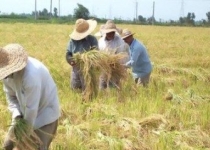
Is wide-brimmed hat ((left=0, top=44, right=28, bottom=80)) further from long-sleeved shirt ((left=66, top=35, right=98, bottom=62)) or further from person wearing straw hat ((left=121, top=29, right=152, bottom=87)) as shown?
person wearing straw hat ((left=121, top=29, right=152, bottom=87))

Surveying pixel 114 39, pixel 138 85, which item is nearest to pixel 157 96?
pixel 138 85

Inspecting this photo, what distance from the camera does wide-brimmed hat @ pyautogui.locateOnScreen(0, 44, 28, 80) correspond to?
131 inches

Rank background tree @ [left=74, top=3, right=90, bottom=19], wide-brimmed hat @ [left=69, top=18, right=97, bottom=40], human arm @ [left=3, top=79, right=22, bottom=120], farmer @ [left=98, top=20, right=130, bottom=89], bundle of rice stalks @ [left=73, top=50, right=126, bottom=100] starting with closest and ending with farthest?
1. human arm @ [left=3, top=79, right=22, bottom=120]
2. bundle of rice stalks @ [left=73, top=50, right=126, bottom=100]
3. wide-brimmed hat @ [left=69, top=18, right=97, bottom=40]
4. farmer @ [left=98, top=20, right=130, bottom=89]
5. background tree @ [left=74, top=3, right=90, bottom=19]

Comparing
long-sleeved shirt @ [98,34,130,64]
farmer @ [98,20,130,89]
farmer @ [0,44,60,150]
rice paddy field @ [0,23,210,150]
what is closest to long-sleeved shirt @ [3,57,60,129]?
farmer @ [0,44,60,150]

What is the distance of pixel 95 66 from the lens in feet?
20.5

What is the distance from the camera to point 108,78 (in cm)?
633

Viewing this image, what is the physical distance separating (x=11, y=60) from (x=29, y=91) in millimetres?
277

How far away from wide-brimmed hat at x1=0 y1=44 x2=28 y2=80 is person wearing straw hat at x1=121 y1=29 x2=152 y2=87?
3671mm

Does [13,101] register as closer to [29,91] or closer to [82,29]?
[29,91]

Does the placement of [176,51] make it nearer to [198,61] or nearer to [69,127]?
[198,61]

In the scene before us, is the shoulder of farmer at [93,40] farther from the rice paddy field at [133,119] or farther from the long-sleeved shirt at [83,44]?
the rice paddy field at [133,119]

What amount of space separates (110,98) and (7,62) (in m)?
3.30

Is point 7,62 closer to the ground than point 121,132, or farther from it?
A: farther from it

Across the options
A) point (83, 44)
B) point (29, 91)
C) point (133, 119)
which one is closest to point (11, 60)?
point (29, 91)
